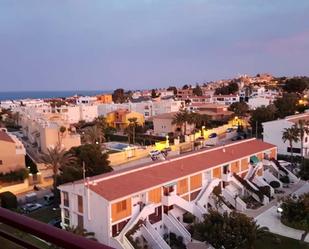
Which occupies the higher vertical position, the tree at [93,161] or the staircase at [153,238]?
the tree at [93,161]

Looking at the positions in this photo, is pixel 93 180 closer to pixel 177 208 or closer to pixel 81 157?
pixel 177 208

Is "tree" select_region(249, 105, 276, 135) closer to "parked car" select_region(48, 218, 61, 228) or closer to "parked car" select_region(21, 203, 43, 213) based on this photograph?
"parked car" select_region(21, 203, 43, 213)

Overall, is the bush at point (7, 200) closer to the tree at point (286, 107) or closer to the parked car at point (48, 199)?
the parked car at point (48, 199)

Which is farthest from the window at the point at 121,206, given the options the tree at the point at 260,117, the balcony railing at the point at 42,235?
the tree at the point at 260,117

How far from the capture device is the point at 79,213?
68.1 feet

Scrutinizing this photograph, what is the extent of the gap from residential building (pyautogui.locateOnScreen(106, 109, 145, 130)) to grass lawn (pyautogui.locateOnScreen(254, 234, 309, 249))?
45.9m

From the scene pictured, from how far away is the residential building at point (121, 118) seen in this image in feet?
218

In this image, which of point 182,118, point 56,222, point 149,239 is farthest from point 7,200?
point 182,118

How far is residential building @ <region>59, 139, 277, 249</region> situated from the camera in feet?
64.0

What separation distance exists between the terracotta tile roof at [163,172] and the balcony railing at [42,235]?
17.2 m

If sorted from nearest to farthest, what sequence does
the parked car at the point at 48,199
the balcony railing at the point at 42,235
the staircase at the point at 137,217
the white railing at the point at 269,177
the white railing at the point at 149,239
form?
the balcony railing at the point at 42,235 < the staircase at the point at 137,217 < the white railing at the point at 149,239 < the parked car at the point at 48,199 < the white railing at the point at 269,177

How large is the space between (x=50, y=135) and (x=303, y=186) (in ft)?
84.2

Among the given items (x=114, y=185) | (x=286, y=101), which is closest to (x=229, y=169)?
(x=114, y=185)

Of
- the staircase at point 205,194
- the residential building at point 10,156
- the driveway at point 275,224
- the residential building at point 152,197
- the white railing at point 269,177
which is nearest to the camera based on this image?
the residential building at point 152,197
